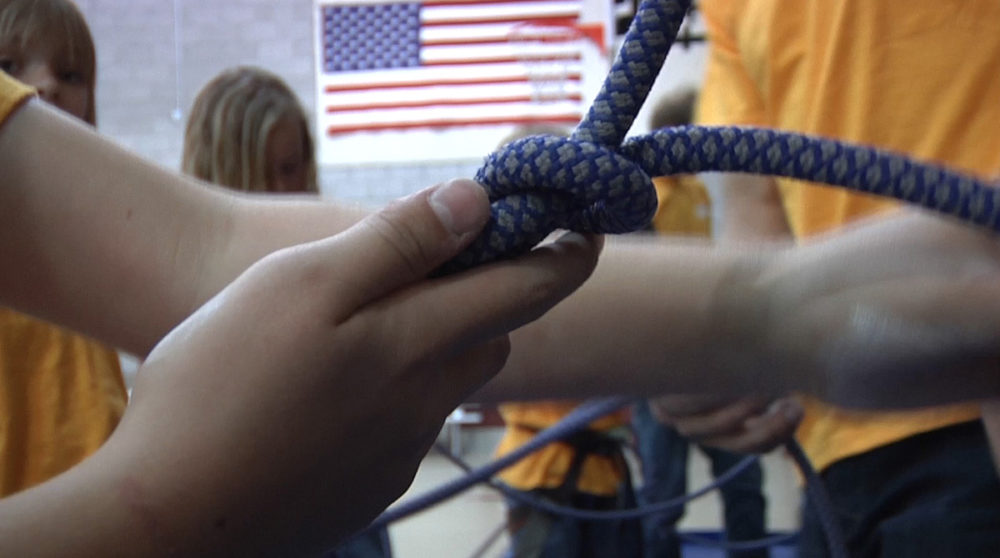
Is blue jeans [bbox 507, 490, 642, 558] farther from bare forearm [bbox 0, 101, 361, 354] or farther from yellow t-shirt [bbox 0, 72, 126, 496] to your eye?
bare forearm [bbox 0, 101, 361, 354]

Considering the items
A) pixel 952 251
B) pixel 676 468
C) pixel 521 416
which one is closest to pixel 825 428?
pixel 952 251

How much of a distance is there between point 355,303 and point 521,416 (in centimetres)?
150

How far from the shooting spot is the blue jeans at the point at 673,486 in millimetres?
2461

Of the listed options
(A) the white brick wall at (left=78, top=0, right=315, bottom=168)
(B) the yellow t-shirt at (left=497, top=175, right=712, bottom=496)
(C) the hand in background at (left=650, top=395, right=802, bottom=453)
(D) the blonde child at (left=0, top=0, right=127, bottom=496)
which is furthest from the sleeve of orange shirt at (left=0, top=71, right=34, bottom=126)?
(A) the white brick wall at (left=78, top=0, right=315, bottom=168)

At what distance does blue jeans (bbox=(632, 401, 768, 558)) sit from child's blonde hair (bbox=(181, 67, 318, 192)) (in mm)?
1249

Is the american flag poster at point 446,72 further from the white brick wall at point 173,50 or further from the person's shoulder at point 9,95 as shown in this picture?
the person's shoulder at point 9,95

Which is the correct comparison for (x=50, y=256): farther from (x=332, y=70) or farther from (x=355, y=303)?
(x=332, y=70)

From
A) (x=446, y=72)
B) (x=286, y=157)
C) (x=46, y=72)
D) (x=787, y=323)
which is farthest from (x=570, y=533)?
(x=446, y=72)

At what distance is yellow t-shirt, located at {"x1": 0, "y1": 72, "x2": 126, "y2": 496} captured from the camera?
758mm

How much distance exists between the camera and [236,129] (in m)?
1.63

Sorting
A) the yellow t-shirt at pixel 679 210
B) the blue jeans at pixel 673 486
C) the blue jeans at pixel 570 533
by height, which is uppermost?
the yellow t-shirt at pixel 679 210

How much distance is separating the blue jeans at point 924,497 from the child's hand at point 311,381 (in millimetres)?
508

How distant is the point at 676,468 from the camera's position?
2.54 m

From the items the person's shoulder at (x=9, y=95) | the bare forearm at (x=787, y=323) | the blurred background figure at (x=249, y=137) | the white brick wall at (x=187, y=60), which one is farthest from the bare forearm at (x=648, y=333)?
the white brick wall at (x=187, y=60)
